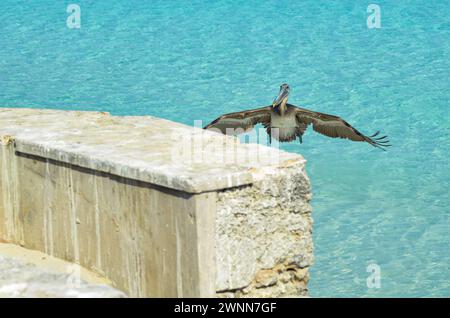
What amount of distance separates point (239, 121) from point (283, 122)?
1.41ft

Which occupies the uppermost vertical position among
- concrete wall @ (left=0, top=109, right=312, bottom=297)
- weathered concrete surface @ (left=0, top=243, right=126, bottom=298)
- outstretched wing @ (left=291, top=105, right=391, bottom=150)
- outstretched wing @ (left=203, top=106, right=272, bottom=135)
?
outstretched wing @ (left=203, top=106, right=272, bottom=135)

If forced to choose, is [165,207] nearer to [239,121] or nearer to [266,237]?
[266,237]

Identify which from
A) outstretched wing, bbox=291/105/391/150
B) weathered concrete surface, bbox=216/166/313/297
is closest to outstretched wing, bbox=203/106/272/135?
outstretched wing, bbox=291/105/391/150

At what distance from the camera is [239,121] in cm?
975

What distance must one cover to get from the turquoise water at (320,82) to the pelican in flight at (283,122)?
4.30 feet

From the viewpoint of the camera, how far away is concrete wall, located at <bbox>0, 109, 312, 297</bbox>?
4.97m

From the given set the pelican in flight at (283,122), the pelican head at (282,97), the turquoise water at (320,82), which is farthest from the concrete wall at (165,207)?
the turquoise water at (320,82)

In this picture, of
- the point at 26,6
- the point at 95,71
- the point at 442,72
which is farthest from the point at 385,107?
the point at 26,6

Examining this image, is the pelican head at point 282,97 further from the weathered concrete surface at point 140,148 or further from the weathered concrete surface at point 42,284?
the weathered concrete surface at point 42,284

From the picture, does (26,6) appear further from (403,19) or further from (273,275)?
(273,275)

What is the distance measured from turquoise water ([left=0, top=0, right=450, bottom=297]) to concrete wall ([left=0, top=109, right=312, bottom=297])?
4045 millimetres

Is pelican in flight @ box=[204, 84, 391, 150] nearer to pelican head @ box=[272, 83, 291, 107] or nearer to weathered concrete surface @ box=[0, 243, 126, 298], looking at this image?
pelican head @ box=[272, 83, 291, 107]

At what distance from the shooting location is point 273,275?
5285mm

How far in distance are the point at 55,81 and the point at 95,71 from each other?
754 millimetres
